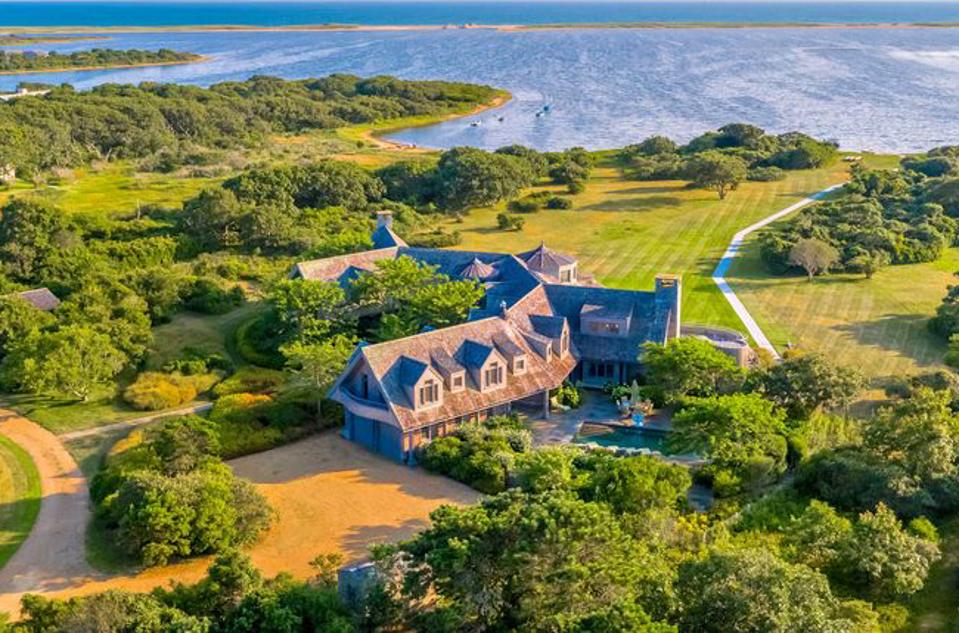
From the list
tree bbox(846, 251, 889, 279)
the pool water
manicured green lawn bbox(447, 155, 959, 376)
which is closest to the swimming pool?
the pool water

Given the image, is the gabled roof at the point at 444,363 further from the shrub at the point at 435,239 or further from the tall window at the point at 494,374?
the shrub at the point at 435,239

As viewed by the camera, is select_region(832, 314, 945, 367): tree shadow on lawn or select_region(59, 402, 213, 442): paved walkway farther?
select_region(832, 314, 945, 367): tree shadow on lawn

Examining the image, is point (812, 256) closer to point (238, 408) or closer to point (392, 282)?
point (392, 282)

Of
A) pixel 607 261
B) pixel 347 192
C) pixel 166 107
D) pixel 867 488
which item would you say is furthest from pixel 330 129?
pixel 867 488

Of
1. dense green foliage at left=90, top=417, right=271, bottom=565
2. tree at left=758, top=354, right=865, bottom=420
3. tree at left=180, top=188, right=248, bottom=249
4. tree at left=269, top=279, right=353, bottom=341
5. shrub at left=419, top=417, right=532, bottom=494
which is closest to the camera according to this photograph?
dense green foliage at left=90, top=417, right=271, bottom=565

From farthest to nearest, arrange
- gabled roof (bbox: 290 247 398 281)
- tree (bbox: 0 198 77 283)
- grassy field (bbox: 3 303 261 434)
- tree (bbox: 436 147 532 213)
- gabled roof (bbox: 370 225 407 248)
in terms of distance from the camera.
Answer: tree (bbox: 436 147 532 213) < tree (bbox: 0 198 77 283) < gabled roof (bbox: 370 225 407 248) < gabled roof (bbox: 290 247 398 281) < grassy field (bbox: 3 303 261 434)

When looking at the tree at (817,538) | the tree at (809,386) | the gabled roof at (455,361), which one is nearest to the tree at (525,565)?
the tree at (817,538)

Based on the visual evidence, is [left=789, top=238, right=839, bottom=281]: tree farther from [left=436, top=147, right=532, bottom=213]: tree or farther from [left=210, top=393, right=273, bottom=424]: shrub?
[left=210, top=393, right=273, bottom=424]: shrub

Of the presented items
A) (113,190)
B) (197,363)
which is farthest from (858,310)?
(113,190)
